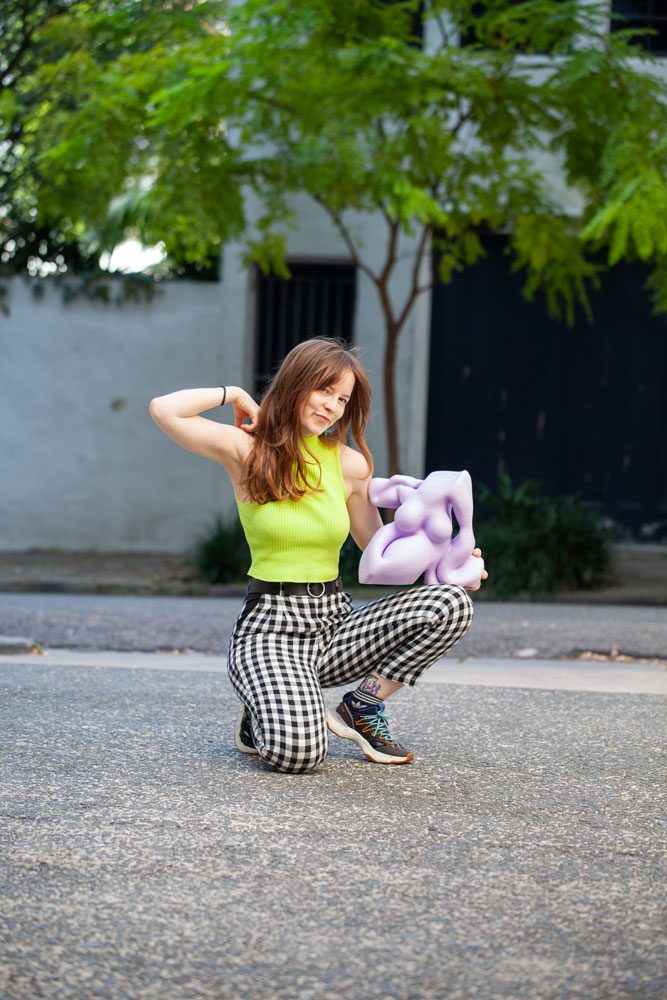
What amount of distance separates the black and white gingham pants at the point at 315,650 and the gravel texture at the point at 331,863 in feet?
0.52

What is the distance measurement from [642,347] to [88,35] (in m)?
5.93

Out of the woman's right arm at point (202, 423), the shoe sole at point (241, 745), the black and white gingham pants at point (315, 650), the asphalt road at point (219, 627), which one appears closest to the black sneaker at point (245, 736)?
the shoe sole at point (241, 745)

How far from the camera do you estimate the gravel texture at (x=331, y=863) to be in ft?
7.36

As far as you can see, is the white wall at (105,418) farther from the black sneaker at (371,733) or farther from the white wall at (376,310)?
the black sneaker at (371,733)

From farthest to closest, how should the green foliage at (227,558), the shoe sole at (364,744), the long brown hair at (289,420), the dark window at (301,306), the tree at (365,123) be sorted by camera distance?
the dark window at (301,306), the green foliage at (227,558), the tree at (365,123), the shoe sole at (364,744), the long brown hair at (289,420)

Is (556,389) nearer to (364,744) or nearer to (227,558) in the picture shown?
(227,558)

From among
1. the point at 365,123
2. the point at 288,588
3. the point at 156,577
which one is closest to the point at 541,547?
the point at 156,577

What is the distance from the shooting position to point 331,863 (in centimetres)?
284

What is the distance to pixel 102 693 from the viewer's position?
484 cm

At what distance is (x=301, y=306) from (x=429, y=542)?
26.4 feet

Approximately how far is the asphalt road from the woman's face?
2916 mm

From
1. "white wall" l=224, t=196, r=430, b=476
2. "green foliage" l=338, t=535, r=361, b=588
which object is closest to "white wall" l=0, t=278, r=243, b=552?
"white wall" l=224, t=196, r=430, b=476

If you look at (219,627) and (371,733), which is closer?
(371,733)

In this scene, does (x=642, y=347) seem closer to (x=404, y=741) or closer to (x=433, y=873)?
(x=404, y=741)
